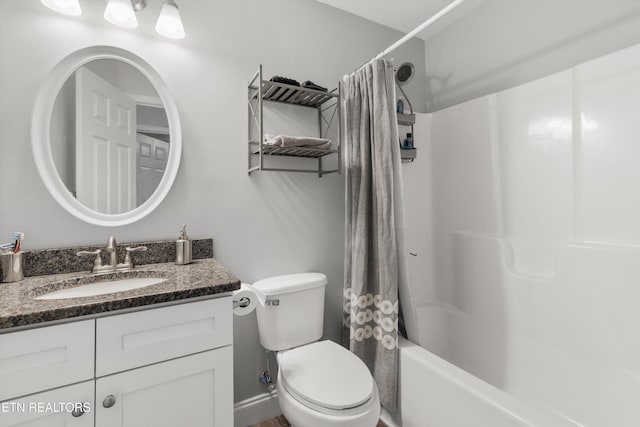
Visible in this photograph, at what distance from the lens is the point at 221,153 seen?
60.7 inches

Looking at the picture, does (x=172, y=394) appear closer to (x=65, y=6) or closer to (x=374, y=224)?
(x=374, y=224)

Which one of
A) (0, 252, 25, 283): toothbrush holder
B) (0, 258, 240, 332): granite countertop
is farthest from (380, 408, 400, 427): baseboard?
(0, 252, 25, 283): toothbrush holder

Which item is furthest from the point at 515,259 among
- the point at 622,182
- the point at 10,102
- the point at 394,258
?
the point at 10,102

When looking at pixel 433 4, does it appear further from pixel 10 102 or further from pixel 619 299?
pixel 10 102

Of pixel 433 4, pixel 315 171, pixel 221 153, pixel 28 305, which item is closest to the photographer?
pixel 28 305

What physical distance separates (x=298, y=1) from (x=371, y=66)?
0.70 meters

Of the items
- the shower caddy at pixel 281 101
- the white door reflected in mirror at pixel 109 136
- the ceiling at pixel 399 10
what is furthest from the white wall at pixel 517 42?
the white door reflected in mirror at pixel 109 136

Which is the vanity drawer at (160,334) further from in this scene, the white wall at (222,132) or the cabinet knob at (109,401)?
the white wall at (222,132)

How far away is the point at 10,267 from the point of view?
42.0 inches

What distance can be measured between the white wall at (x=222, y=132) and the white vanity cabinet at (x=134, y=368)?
0.58 m

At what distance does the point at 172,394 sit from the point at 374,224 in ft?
3.65

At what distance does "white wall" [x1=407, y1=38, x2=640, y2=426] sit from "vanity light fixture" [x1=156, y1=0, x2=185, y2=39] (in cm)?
171

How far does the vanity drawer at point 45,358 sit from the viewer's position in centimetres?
75

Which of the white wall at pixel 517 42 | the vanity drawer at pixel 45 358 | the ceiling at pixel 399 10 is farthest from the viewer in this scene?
the ceiling at pixel 399 10
